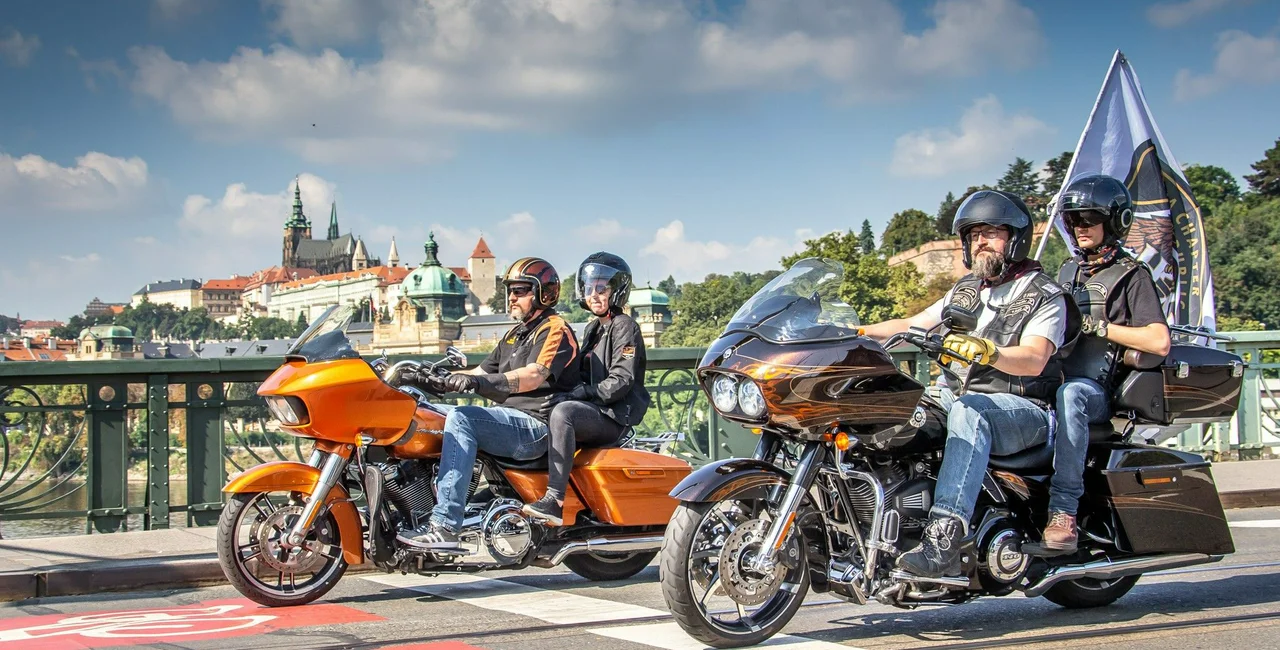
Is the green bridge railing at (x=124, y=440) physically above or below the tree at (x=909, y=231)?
below

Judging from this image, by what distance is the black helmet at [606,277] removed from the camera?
6688 millimetres

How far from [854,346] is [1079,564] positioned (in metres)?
1.46

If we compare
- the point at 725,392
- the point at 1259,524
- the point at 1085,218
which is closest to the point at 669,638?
the point at 725,392

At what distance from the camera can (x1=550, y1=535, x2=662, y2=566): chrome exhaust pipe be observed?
6.23 meters

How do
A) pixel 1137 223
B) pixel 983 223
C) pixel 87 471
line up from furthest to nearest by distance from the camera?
pixel 1137 223
pixel 87 471
pixel 983 223

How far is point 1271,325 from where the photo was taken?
88.9 meters

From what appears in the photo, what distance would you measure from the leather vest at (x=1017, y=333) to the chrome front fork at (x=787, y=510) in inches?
35.4

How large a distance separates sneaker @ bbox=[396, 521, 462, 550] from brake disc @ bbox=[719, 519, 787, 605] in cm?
182

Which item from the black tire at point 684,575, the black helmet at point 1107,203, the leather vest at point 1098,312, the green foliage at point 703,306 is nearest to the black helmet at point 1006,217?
the leather vest at point 1098,312

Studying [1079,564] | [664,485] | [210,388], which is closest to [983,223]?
[1079,564]

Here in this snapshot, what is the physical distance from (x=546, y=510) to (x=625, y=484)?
0.52 m

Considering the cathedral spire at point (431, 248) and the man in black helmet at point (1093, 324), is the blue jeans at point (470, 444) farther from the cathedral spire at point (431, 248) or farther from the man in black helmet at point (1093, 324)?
the cathedral spire at point (431, 248)

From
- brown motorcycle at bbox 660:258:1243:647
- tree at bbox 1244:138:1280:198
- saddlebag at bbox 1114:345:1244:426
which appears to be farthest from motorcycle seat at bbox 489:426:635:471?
tree at bbox 1244:138:1280:198

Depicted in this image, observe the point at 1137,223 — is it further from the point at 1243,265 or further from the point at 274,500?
the point at 1243,265
